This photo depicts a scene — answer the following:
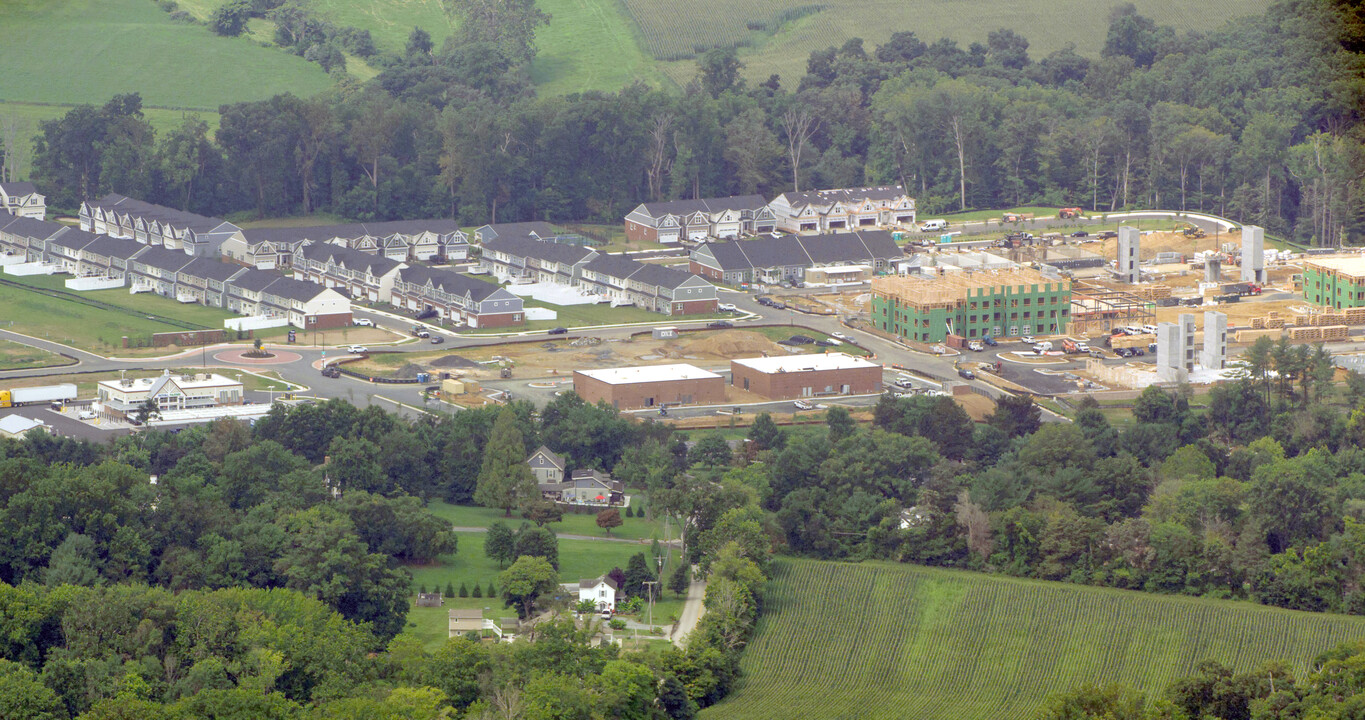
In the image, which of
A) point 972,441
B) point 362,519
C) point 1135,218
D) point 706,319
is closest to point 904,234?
point 1135,218

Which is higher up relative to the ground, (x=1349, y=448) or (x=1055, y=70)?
(x=1055, y=70)

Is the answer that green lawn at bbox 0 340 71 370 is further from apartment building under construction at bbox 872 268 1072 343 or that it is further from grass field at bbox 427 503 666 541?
apartment building under construction at bbox 872 268 1072 343

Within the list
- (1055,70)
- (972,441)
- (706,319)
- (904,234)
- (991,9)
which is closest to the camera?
(972,441)

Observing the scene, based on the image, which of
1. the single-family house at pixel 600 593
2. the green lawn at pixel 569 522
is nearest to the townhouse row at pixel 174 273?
the green lawn at pixel 569 522

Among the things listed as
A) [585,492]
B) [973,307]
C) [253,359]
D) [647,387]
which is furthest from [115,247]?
[585,492]

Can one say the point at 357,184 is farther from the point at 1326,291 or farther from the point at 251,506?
the point at 251,506
